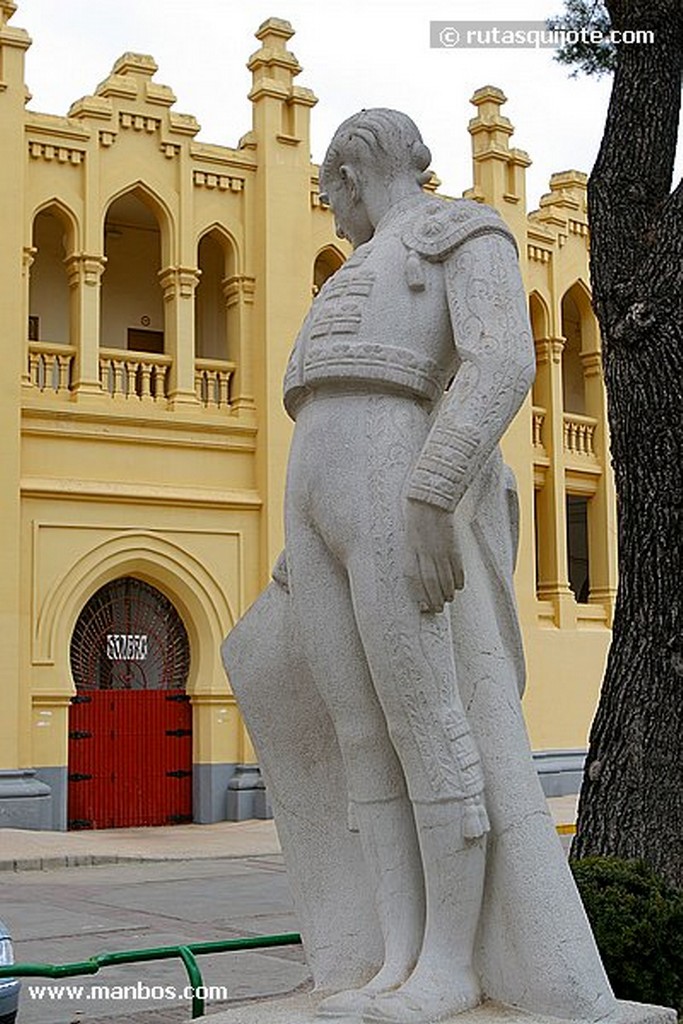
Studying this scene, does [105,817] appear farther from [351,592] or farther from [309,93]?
[351,592]

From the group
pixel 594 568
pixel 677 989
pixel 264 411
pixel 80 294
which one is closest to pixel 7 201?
pixel 80 294

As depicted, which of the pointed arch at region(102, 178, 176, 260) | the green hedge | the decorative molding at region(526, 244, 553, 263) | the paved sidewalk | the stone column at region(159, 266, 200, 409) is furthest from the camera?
the decorative molding at region(526, 244, 553, 263)

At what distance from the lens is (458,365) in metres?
3.95

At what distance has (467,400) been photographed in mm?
3633

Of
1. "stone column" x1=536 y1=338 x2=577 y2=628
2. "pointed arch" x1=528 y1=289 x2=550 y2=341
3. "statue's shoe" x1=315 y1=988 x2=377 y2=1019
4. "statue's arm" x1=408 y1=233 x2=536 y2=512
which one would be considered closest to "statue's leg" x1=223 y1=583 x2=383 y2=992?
"statue's shoe" x1=315 y1=988 x2=377 y2=1019

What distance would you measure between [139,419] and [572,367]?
10232mm

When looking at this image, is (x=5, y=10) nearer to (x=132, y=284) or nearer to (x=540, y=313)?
(x=132, y=284)

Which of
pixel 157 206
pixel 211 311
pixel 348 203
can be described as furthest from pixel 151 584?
pixel 348 203

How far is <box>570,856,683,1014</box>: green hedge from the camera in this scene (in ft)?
17.7

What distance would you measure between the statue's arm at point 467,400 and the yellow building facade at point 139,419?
1471 cm

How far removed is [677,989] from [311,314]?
304cm

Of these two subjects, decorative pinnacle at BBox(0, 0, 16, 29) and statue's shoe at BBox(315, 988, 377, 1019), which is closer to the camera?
statue's shoe at BBox(315, 988, 377, 1019)

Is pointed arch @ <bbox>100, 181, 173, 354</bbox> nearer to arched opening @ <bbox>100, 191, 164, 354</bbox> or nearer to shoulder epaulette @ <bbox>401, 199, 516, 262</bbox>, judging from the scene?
arched opening @ <bbox>100, 191, 164, 354</bbox>

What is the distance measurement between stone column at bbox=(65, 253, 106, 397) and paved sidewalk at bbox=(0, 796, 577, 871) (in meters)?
5.52
